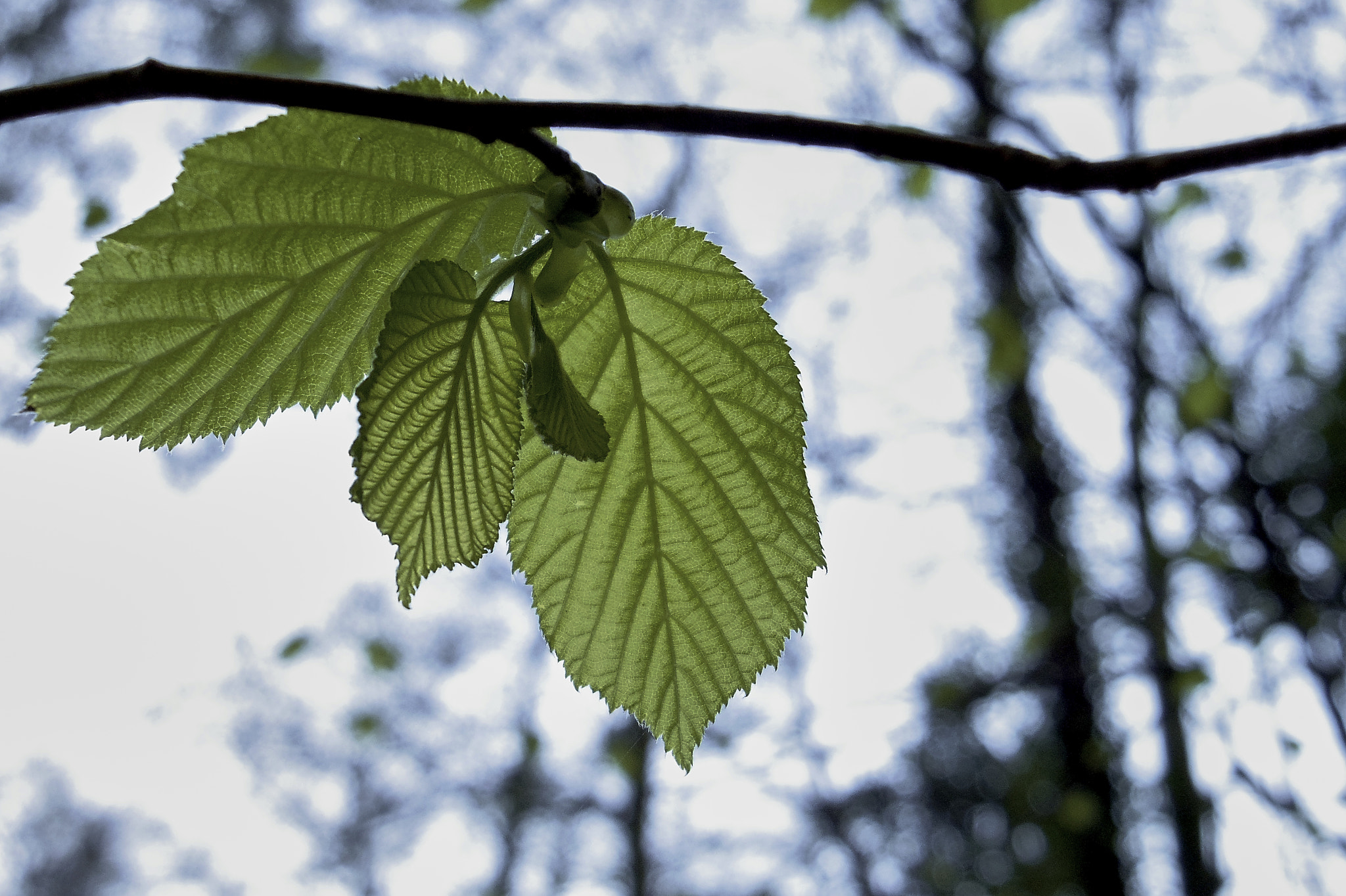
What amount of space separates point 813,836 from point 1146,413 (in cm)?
319

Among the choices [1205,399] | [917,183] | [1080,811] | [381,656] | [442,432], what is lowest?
[442,432]

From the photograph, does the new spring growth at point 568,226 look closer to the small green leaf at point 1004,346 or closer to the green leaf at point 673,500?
the green leaf at point 673,500

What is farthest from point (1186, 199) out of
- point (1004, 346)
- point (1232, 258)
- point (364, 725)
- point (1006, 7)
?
point (364, 725)

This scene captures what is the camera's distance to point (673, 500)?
36cm

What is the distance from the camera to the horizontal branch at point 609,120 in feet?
0.66

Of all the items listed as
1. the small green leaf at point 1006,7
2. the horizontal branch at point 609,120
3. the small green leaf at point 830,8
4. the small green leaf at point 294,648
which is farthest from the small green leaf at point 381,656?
the horizontal branch at point 609,120

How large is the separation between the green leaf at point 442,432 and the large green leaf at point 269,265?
34mm

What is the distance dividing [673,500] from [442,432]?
10cm

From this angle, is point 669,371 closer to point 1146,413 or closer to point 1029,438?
point 1146,413

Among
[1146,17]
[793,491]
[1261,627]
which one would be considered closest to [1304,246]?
[1146,17]

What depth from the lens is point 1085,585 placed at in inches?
127

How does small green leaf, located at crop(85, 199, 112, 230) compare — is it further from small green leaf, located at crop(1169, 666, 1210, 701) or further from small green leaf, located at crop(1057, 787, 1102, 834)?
small green leaf, located at crop(1057, 787, 1102, 834)

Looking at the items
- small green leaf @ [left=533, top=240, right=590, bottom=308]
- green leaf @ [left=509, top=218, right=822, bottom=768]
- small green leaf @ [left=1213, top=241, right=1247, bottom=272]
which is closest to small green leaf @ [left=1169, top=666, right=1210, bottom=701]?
small green leaf @ [left=1213, top=241, right=1247, bottom=272]

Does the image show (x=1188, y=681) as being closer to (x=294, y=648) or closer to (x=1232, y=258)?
(x=1232, y=258)
